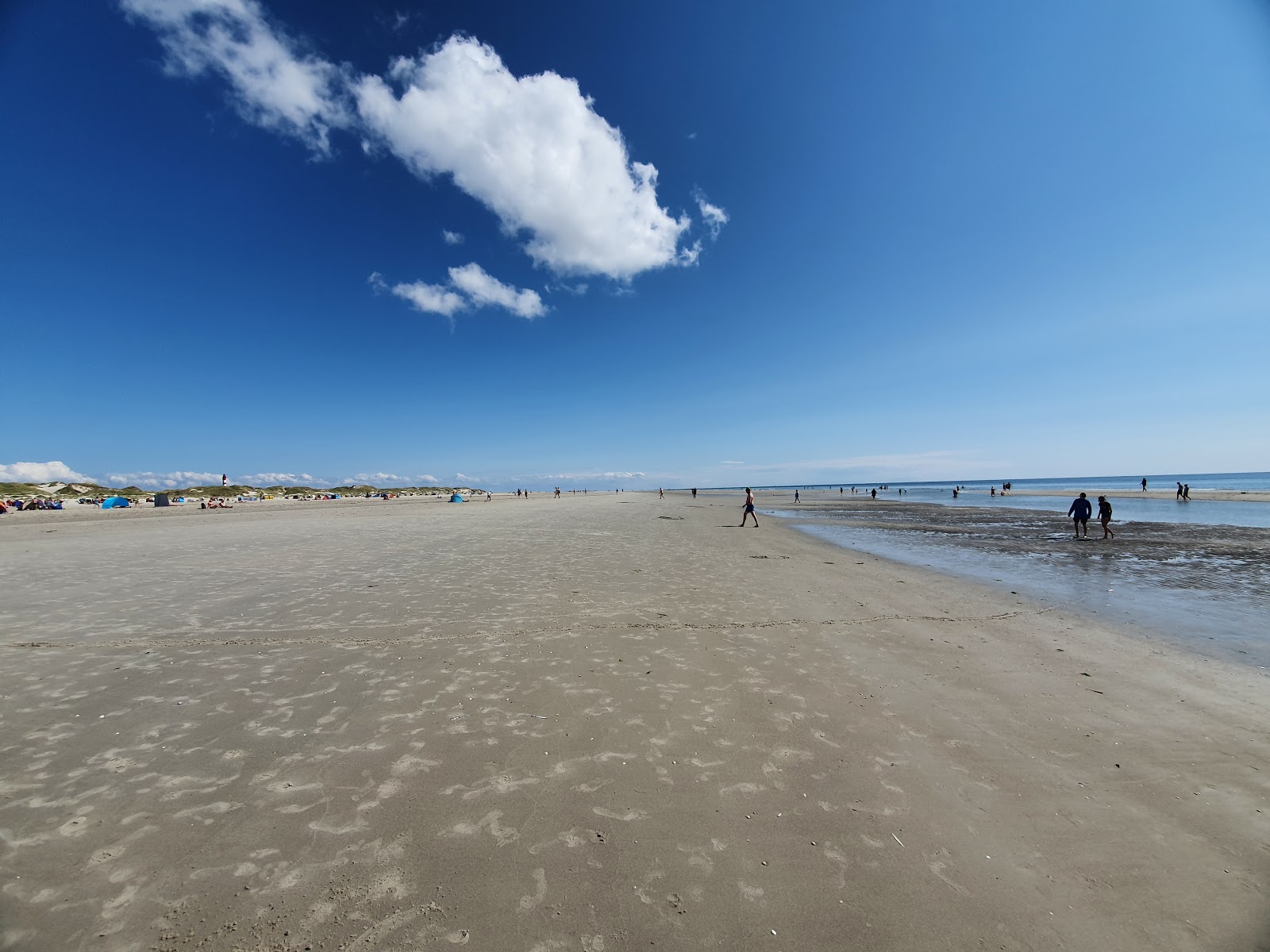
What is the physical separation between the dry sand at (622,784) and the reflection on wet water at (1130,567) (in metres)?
1.82

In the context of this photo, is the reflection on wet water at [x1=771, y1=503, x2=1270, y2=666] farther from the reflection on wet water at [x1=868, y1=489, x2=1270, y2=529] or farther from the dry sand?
the reflection on wet water at [x1=868, y1=489, x2=1270, y2=529]

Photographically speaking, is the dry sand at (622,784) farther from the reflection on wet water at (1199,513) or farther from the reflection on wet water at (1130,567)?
the reflection on wet water at (1199,513)

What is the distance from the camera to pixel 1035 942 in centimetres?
299

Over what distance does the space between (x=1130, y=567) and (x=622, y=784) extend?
65.3 feet

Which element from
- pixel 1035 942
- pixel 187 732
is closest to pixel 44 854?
pixel 187 732

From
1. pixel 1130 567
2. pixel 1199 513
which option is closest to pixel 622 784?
pixel 1130 567

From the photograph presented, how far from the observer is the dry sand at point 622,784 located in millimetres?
3135

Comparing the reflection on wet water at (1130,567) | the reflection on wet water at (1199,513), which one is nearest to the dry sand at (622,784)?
the reflection on wet water at (1130,567)

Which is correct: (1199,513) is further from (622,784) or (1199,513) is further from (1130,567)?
(622,784)

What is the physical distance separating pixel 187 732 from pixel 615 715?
4.97m

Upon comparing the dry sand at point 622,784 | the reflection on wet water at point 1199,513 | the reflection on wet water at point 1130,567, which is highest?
the reflection on wet water at point 1199,513

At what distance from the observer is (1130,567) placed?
15.5 meters

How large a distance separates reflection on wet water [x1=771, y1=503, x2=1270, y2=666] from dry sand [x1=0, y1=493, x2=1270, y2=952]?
5.98 feet

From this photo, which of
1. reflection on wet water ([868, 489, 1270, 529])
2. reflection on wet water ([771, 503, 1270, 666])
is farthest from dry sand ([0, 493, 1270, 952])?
reflection on wet water ([868, 489, 1270, 529])
